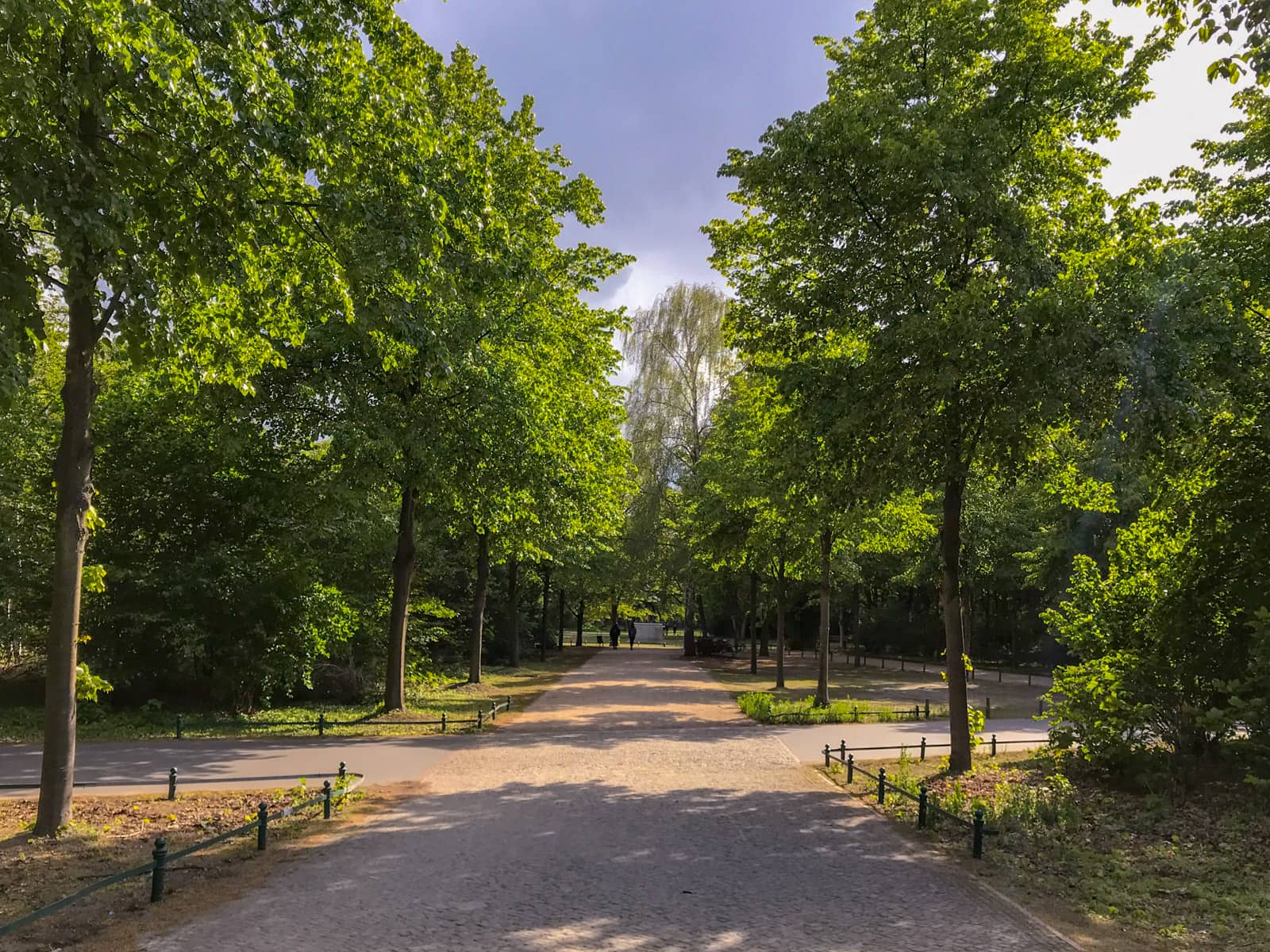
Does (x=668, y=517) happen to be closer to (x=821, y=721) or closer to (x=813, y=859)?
(x=821, y=721)

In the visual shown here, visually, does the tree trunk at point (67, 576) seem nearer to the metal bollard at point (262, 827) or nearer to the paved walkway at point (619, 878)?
the metal bollard at point (262, 827)

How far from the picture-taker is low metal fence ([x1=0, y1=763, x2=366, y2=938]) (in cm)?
573

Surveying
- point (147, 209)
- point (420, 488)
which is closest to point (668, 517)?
point (420, 488)

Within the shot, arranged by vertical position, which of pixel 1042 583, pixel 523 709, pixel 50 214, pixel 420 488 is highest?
pixel 50 214

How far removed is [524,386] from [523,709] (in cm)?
843

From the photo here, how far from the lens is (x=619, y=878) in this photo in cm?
748

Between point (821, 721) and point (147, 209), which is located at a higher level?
point (147, 209)

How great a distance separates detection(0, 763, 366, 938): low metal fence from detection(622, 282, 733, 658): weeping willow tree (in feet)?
88.4

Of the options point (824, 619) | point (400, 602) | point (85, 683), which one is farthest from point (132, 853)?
point (824, 619)

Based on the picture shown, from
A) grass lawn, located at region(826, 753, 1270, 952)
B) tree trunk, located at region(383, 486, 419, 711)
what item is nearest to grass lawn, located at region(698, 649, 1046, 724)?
grass lawn, located at region(826, 753, 1270, 952)

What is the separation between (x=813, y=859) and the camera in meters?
8.23

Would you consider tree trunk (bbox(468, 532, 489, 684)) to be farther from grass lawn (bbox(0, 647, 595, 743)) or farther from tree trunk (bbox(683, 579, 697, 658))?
tree trunk (bbox(683, 579, 697, 658))

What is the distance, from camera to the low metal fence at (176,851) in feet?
18.8

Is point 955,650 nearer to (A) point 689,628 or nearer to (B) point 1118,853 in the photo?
(B) point 1118,853
